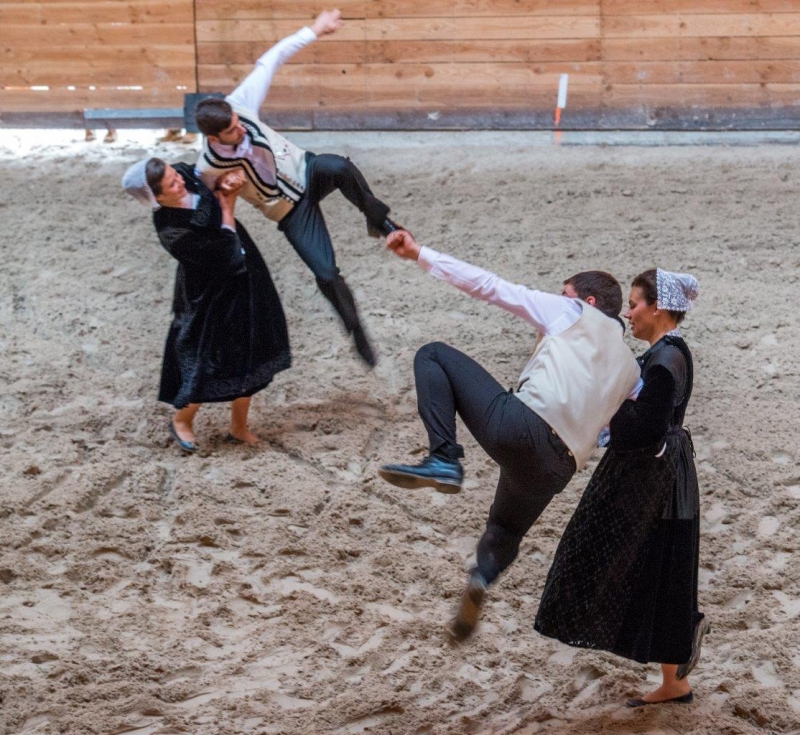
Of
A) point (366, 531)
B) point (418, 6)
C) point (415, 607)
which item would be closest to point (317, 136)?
point (418, 6)

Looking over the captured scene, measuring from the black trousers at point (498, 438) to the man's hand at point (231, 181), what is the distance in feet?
5.42

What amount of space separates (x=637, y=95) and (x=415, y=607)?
16.4 ft

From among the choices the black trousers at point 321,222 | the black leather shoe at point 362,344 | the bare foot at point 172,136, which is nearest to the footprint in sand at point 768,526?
the black leather shoe at point 362,344

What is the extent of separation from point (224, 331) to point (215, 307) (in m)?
0.11

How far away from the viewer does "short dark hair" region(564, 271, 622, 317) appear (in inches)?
118

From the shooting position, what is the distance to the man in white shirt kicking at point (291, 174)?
4.34 meters

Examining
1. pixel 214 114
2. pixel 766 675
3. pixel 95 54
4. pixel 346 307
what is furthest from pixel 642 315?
pixel 95 54

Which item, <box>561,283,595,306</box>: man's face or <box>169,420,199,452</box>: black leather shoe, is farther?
<box>169,420,199,452</box>: black leather shoe

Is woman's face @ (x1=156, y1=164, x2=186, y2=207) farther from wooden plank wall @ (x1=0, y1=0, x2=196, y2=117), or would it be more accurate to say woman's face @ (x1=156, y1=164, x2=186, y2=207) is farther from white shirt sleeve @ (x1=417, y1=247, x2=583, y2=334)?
wooden plank wall @ (x1=0, y1=0, x2=196, y2=117)

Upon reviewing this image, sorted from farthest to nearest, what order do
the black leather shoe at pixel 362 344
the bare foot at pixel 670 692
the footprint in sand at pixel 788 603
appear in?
the black leather shoe at pixel 362 344
the footprint in sand at pixel 788 603
the bare foot at pixel 670 692

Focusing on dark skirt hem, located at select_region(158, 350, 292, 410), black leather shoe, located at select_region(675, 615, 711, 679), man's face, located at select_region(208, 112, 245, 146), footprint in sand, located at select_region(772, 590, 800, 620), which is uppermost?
man's face, located at select_region(208, 112, 245, 146)

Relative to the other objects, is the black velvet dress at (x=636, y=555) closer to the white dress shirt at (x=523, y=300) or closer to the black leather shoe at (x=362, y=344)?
the white dress shirt at (x=523, y=300)

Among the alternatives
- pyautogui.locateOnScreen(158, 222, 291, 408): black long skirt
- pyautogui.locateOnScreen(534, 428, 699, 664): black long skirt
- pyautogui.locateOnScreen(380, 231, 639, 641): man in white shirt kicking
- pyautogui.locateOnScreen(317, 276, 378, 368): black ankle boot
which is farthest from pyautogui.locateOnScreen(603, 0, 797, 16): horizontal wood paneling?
pyautogui.locateOnScreen(534, 428, 699, 664): black long skirt

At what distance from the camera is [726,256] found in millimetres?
6172
